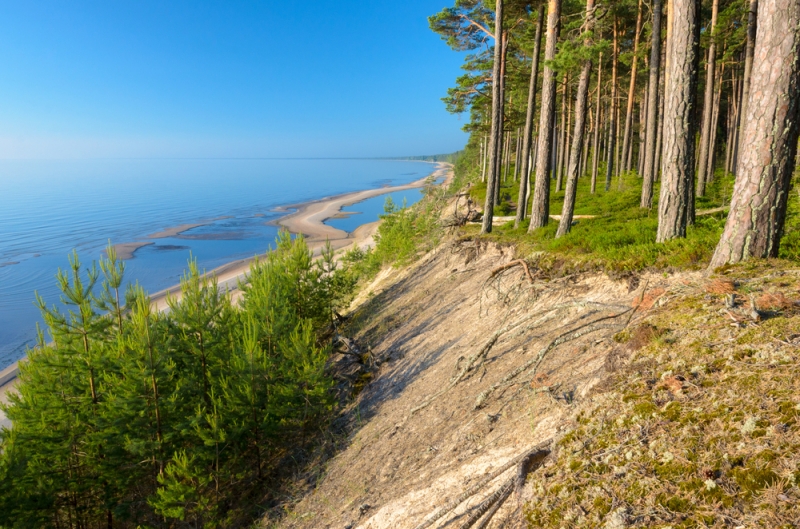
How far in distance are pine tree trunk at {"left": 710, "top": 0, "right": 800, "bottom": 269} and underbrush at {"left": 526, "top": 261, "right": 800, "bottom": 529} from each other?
1.07 meters

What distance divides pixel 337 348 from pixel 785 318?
9.89 meters

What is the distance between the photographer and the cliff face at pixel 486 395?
3.76m

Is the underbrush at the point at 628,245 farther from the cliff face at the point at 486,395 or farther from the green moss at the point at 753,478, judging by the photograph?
the green moss at the point at 753,478

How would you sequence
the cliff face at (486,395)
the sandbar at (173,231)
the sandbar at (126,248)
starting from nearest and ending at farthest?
the cliff face at (486,395), the sandbar at (126,248), the sandbar at (173,231)

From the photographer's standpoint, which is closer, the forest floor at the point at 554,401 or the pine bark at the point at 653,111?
the forest floor at the point at 554,401

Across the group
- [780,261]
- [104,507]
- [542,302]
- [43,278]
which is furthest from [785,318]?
[43,278]

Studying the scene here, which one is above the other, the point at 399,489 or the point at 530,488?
the point at 530,488

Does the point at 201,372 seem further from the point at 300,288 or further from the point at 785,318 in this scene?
the point at 785,318

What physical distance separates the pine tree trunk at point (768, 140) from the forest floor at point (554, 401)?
527mm

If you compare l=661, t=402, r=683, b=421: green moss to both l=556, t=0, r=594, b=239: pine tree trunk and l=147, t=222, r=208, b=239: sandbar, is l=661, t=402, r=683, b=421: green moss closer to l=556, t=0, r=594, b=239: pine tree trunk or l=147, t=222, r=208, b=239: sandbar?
l=556, t=0, r=594, b=239: pine tree trunk

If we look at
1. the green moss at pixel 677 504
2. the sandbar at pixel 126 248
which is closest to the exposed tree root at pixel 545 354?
the green moss at pixel 677 504

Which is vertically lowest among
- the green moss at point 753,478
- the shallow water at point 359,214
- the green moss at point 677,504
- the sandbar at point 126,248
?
the sandbar at point 126,248

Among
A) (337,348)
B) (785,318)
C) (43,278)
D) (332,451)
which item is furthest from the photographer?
(43,278)

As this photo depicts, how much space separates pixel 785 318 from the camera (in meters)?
3.48
